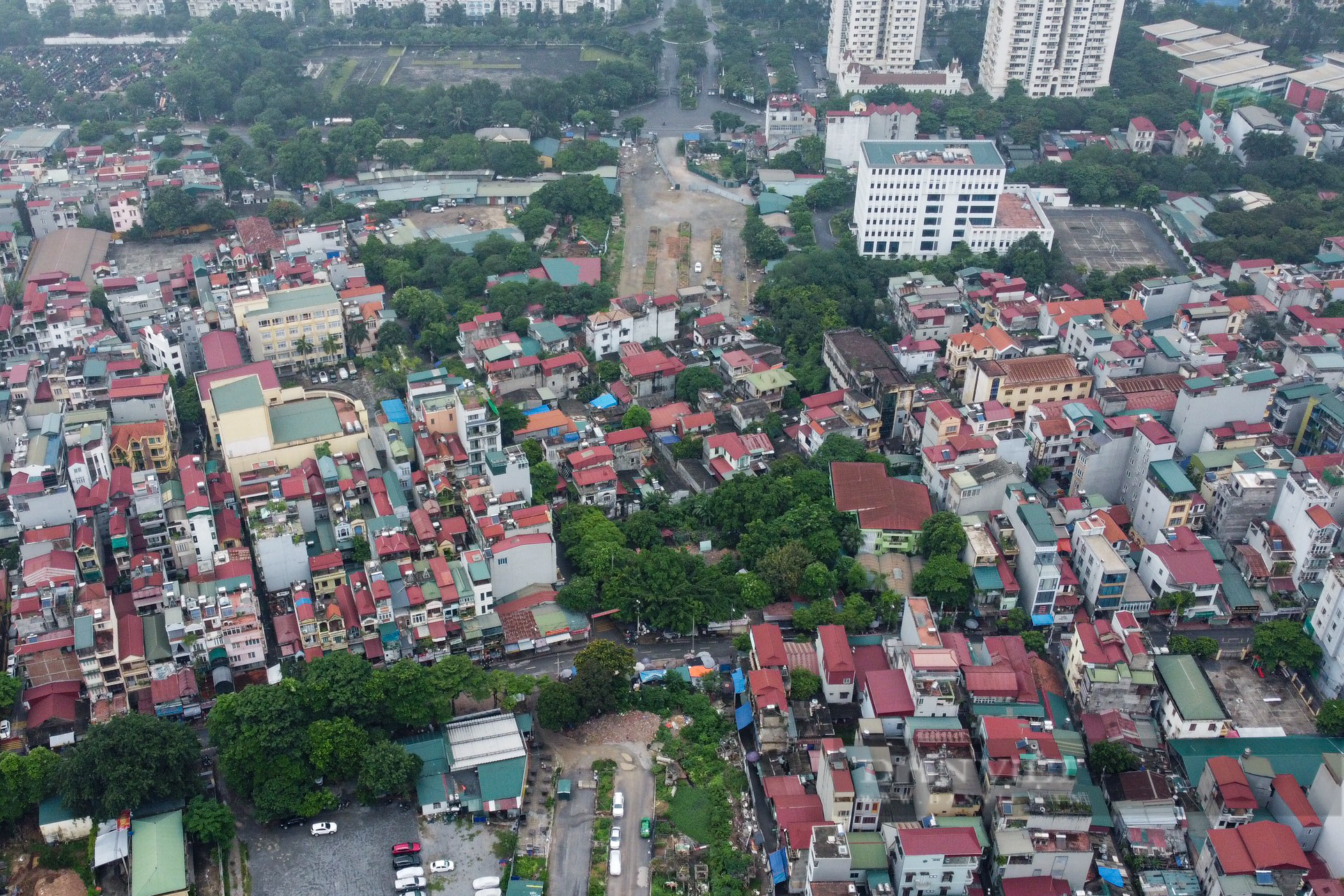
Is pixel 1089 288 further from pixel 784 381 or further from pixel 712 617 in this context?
pixel 712 617

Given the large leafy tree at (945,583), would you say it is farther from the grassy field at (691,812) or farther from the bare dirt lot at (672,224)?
the bare dirt lot at (672,224)

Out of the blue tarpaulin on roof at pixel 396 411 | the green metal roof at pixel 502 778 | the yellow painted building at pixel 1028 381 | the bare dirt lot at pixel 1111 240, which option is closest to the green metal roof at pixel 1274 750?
the yellow painted building at pixel 1028 381

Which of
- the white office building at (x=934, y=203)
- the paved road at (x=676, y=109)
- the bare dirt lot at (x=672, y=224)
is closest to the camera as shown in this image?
the white office building at (x=934, y=203)

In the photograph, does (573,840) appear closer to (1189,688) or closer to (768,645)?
(768,645)

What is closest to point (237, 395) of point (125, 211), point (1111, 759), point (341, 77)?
point (125, 211)

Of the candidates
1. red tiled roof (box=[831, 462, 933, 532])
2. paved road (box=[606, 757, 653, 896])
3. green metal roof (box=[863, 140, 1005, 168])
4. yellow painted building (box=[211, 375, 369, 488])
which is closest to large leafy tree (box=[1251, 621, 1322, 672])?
red tiled roof (box=[831, 462, 933, 532])

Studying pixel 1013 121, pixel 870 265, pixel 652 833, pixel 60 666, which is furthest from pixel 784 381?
pixel 1013 121

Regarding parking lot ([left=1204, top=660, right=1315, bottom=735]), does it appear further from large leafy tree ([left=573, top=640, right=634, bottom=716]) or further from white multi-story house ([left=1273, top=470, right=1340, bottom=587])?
large leafy tree ([left=573, top=640, right=634, bottom=716])
